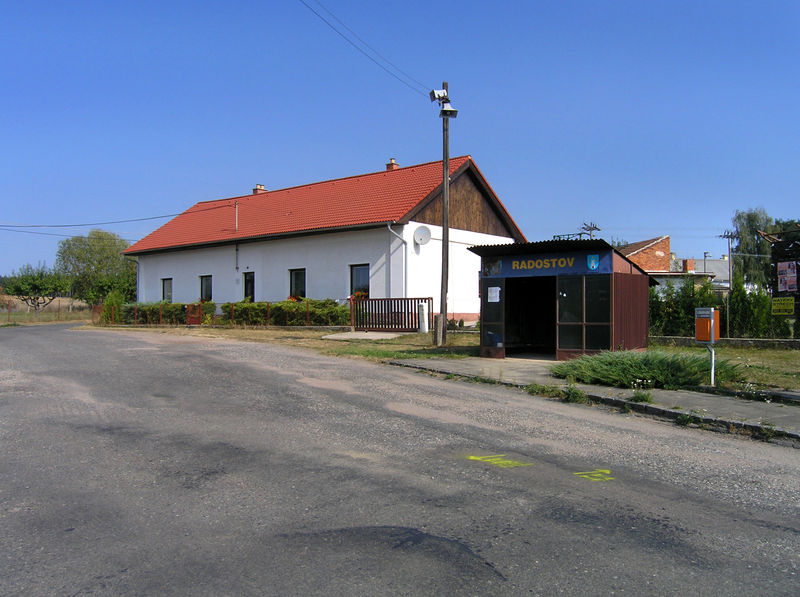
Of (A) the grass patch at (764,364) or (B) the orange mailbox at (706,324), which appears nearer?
(B) the orange mailbox at (706,324)

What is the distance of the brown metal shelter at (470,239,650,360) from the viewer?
14602mm

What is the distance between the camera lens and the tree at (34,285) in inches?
2169

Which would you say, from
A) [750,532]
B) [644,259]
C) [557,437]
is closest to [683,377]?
[557,437]

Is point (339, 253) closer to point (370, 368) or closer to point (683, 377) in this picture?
point (370, 368)

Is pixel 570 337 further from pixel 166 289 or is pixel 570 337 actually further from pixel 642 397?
pixel 166 289

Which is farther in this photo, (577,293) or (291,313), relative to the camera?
(291,313)

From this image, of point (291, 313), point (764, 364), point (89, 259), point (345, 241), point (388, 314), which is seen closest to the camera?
point (764, 364)

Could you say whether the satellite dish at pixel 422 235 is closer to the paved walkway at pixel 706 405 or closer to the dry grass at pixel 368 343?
the dry grass at pixel 368 343

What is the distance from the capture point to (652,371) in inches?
455

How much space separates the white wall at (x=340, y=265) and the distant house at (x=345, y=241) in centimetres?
5

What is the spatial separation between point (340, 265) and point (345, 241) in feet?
3.56

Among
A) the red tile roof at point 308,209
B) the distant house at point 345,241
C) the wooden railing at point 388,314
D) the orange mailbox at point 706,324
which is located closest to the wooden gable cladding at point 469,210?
the distant house at point 345,241

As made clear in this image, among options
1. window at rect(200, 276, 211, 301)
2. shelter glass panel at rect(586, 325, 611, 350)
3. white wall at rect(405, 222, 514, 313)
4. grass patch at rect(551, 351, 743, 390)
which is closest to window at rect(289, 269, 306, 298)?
white wall at rect(405, 222, 514, 313)

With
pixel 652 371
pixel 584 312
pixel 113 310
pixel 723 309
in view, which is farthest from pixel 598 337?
pixel 113 310
